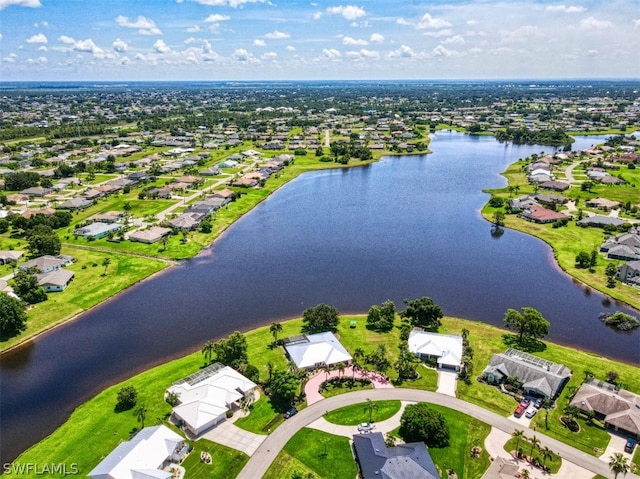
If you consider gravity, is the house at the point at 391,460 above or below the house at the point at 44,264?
below

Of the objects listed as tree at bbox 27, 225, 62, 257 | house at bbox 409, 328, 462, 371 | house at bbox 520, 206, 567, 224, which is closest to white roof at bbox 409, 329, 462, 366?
house at bbox 409, 328, 462, 371

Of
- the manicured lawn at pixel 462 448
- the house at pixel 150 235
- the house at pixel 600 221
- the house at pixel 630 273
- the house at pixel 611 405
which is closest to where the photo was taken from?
the manicured lawn at pixel 462 448

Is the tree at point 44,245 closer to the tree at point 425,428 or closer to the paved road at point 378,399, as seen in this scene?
the paved road at point 378,399

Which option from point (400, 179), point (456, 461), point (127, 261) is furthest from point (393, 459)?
point (400, 179)

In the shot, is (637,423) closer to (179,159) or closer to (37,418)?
(37,418)

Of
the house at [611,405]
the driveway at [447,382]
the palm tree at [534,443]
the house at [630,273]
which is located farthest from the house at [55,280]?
the house at [630,273]

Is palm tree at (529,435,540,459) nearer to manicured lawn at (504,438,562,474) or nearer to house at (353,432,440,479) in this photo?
manicured lawn at (504,438,562,474)

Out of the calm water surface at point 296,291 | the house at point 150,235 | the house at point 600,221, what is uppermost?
the house at point 600,221
